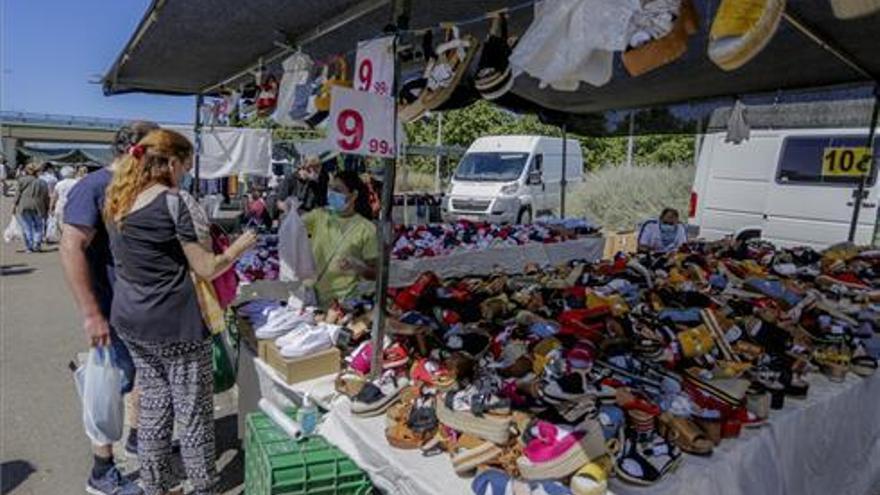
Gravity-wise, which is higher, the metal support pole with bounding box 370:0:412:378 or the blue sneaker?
the metal support pole with bounding box 370:0:412:378

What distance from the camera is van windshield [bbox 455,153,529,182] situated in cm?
1415

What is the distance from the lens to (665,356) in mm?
2508

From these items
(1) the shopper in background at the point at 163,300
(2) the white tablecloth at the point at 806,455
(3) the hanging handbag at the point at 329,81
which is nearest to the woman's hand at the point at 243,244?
(1) the shopper in background at the point at 163,300

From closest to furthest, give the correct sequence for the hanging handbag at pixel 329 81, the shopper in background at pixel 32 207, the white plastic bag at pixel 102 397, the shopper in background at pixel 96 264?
the shopper in background at pixel 96 264 < the white plastic bag at pixel 102 397 < the hanging handbag at pixel 329 81 < the shopper in background at pixel 32 207

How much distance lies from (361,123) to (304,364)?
1.13 m

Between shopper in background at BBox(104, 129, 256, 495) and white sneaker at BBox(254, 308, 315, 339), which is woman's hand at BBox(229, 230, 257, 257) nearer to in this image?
shopper in background at BBox(104, 129, 256, 495)

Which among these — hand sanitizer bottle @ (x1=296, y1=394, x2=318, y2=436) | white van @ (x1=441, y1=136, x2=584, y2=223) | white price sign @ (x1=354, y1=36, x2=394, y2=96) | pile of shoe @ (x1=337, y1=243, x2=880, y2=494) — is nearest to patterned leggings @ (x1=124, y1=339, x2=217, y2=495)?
hand sanitizer bottle @ (x1=296, y1=394, x2=318, y2=436)

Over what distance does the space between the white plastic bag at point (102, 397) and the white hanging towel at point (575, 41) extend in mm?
2236

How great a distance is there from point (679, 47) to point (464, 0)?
6.34 feet

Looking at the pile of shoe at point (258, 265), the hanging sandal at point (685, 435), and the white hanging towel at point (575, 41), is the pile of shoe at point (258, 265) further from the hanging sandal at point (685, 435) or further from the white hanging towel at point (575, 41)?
the hanging sandal at point (685, 435)

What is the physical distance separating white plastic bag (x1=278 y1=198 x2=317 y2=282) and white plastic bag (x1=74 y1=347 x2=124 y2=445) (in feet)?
3.31

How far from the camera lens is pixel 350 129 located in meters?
2.28

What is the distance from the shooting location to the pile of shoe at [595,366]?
185cm

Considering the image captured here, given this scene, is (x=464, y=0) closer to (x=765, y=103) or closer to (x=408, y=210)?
(x=765, y=103)
